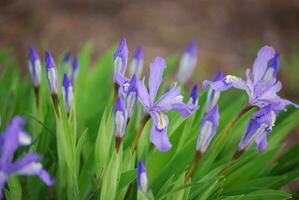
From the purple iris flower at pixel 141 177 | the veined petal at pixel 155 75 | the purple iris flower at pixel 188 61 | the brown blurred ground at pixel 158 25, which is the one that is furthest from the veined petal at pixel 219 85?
the brown blurred ground at pixel 158 25

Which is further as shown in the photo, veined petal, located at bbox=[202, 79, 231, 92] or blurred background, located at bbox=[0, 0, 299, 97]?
blurred background, located at bbox=[0, 0, 299, 97]

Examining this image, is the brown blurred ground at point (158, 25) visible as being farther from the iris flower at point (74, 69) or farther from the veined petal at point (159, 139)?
the veined petal at point (159, 139)

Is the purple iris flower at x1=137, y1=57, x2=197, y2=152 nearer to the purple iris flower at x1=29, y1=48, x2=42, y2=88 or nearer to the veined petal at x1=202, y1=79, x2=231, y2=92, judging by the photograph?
the veined petal at x1=202, y1=79, x2=231, y2=92

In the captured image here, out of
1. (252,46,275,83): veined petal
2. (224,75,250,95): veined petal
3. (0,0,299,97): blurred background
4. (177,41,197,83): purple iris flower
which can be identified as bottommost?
(224,75,250,95): veined petal

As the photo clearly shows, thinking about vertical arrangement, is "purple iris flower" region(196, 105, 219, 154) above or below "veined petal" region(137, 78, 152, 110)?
below

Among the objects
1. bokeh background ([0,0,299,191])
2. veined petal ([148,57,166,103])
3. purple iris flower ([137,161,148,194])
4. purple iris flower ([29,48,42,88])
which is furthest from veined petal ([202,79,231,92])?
bokeh background ([0,0,299,191])

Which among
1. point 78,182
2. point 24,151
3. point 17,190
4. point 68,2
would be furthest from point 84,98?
point 68,2

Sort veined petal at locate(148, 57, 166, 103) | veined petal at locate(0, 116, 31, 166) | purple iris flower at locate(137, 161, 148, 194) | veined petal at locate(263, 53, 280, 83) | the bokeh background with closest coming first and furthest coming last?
veined petal at locate(0, 116, 31, 166), purple iris flower at locate(137, 161, 148, 194), veined petal at locate(148, 57, 166, 103), veined petal at locate(263, 53, 280, 83), the bokeh background

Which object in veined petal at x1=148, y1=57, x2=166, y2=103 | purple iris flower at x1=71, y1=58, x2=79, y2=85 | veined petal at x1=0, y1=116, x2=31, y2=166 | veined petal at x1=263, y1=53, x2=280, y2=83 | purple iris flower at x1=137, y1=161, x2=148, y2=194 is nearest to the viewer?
veined petal at x1=0, y1=116, x2=31, y2=166
